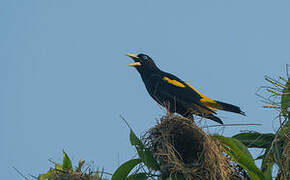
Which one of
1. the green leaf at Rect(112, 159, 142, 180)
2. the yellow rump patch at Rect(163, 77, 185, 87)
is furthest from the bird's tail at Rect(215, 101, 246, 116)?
the green leaf at Rect(112, 159, 142, 180)

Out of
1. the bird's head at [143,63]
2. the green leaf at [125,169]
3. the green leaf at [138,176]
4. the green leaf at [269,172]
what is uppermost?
the bird's head at [143,63]

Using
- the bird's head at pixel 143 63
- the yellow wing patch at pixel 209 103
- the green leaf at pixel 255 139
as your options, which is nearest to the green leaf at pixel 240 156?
the green leaf at pixel 255 139

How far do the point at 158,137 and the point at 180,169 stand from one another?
395 millimetres

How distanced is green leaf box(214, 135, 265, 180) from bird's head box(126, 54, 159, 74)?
298cm

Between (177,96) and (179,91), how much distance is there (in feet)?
0.50

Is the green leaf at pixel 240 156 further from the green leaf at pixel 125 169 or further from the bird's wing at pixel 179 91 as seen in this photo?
the bird's wing at pixel 179 91

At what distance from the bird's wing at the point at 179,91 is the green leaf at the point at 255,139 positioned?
126 cm

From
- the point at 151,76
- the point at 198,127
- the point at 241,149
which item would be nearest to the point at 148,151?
the point at 198,127

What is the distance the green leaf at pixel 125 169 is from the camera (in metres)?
3.83

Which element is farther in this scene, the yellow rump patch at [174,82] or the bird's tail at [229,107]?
the yellow rump patch at [174,82]

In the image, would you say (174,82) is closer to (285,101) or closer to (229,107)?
(229,107)

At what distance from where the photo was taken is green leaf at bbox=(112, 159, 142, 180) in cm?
383

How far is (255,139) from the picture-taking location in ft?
13.8

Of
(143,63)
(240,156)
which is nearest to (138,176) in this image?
(240,156)
